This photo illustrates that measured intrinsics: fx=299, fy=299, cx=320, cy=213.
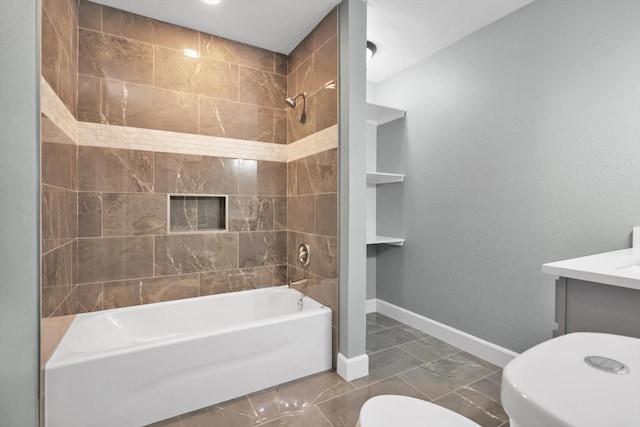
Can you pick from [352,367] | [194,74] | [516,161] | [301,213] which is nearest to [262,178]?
[301,213]

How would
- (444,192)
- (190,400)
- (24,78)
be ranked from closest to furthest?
(24,78) → (190,400) → (444,192)

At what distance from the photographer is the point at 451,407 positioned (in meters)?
1.80

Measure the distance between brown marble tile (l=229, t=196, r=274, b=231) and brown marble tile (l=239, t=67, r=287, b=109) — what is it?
0.90 metres

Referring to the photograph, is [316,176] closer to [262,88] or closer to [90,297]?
[262,88]

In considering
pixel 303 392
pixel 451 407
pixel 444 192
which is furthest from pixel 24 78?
pixel 444 192

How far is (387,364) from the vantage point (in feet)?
7.61

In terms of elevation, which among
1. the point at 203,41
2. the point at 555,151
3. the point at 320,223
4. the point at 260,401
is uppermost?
the point at 203,41

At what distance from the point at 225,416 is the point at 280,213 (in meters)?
1.69

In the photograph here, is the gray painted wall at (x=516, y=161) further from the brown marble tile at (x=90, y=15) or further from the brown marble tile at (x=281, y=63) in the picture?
the brown marble tile at (x=90, y=15)

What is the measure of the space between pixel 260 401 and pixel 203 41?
280cm

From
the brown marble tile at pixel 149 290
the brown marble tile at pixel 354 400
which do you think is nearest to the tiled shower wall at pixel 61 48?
the brown marble tile at pixel 149 290

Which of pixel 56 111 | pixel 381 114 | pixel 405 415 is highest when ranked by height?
pixel 381 114

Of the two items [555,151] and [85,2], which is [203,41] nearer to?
[85,2]

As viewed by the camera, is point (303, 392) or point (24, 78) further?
point (303, 392)
